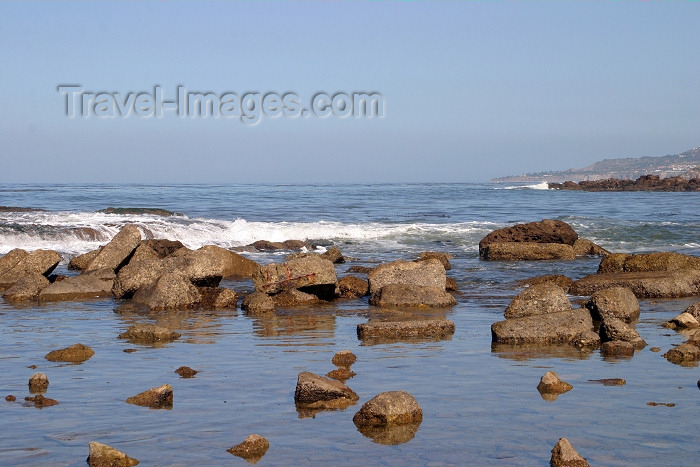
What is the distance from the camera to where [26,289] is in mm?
14047

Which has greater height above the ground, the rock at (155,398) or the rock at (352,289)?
the rock at (155,398)

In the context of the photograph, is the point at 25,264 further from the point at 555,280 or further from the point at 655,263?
the point at 655,263

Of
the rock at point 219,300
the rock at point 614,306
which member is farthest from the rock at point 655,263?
the rock at point 219,300

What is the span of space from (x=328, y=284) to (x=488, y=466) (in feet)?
27.9

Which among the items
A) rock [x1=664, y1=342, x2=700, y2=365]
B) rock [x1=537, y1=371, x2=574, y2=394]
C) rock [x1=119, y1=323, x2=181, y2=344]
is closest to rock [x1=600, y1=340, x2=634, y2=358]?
rock [x1=664, y1=342, x2=700, y2=365]

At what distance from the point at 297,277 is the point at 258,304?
1212mm

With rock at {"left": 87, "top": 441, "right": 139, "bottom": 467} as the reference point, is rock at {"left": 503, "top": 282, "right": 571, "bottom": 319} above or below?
above

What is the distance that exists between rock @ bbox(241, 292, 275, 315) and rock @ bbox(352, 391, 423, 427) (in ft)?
20.7

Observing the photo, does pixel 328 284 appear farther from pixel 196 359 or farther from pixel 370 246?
pixel 370 246

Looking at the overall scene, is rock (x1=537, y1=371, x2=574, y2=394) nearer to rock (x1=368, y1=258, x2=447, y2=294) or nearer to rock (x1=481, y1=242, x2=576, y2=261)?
rock (x1=368, y1=258, x2=447, y2=294)

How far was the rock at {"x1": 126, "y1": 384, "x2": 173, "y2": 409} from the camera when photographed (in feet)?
22.3

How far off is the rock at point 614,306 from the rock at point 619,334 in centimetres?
158

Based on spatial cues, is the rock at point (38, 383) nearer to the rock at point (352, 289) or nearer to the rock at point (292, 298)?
the rock at point (292, 298)

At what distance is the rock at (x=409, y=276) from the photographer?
44.5 feet
